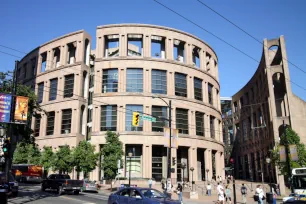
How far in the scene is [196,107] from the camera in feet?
172

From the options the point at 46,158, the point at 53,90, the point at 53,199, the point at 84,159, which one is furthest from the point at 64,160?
the point at 53,199

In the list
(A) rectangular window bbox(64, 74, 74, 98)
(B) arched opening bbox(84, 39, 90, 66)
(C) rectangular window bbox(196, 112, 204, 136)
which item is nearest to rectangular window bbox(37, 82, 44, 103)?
(A) rectangular window bbox(64, 74, 74, 98)

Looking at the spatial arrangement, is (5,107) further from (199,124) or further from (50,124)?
(199,124)

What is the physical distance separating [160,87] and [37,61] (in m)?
27.5

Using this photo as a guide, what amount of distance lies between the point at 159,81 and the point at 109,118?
10.5 m

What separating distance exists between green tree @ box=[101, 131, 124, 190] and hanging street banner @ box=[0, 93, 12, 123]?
1907 centimetres

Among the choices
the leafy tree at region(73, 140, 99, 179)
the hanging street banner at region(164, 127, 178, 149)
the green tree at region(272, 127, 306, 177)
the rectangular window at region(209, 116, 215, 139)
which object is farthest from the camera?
the rectangular window at region(209, 116, 215, 139)

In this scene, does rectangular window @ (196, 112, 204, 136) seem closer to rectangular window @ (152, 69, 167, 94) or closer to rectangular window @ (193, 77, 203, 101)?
rectangular window @ (193, 77, 203, 101)

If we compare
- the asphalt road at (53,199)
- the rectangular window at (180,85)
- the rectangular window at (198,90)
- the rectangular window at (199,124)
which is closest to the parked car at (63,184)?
the asphalt road at (53,199)

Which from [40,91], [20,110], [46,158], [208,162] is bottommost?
[208,162]

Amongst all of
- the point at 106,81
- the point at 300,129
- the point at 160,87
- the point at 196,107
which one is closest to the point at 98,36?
the point at 106,81

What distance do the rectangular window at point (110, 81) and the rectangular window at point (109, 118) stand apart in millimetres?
3109

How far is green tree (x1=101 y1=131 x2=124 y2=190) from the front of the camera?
122 feet

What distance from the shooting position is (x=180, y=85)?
51.9m
